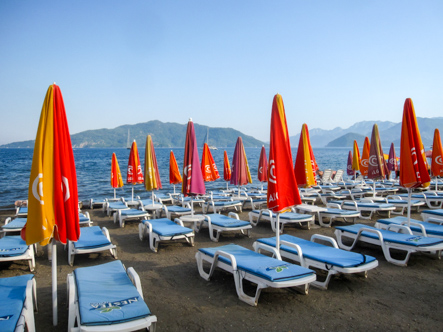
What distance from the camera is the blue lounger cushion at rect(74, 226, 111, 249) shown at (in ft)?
21.3

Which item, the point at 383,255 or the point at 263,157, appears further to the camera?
the point at 263,157

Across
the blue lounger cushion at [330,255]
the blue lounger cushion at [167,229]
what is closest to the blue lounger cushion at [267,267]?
the blue lounger cushion at [330,255]

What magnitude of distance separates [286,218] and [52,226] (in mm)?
6356

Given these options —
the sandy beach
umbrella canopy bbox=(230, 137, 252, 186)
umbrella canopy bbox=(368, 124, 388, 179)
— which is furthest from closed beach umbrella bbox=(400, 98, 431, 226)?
umbrella canopy bbox=(230, 137, 252, 186)

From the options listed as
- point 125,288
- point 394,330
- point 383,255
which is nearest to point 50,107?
point 125,288

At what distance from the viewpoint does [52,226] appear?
3689mm

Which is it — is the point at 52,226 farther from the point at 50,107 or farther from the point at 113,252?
the point at 113,252

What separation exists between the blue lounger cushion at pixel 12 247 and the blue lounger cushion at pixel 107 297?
6.85 ft

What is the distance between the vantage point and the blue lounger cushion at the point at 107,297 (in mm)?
3331

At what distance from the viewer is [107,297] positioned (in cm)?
383

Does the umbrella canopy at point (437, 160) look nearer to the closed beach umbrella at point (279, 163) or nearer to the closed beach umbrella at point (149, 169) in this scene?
the closed beach umbrella at point (279, 163)

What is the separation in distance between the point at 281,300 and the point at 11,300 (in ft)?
11.0

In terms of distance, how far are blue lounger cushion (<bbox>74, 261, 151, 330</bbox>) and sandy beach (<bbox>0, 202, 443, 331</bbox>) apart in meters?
0.48

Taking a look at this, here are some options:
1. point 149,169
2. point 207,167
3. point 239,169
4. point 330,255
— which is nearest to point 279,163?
point 330,255
